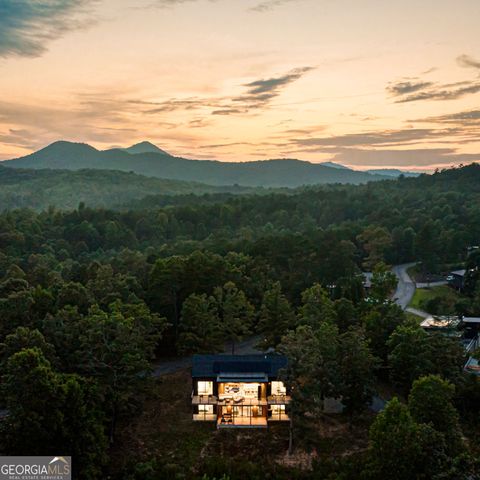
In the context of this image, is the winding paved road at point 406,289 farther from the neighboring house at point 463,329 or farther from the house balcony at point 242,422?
the house balcony at point 242,422

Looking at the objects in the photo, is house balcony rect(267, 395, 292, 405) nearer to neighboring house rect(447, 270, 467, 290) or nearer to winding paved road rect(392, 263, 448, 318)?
winding paved road rect(392, 263, 448, 318)

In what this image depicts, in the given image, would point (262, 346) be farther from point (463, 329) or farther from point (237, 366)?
point (463, 329)

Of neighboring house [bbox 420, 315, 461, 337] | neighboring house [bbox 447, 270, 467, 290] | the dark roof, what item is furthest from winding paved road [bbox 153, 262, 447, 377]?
neighboring house [bbox 420, 315, 461, 337]

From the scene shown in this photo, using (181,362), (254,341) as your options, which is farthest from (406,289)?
(181,362)

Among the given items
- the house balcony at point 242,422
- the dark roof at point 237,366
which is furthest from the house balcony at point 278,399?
the dark roof at point 237,366

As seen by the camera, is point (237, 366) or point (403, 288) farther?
point (403, 288)

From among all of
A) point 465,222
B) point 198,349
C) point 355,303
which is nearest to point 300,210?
point 465,222

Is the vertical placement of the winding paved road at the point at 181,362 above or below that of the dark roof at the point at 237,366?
below
